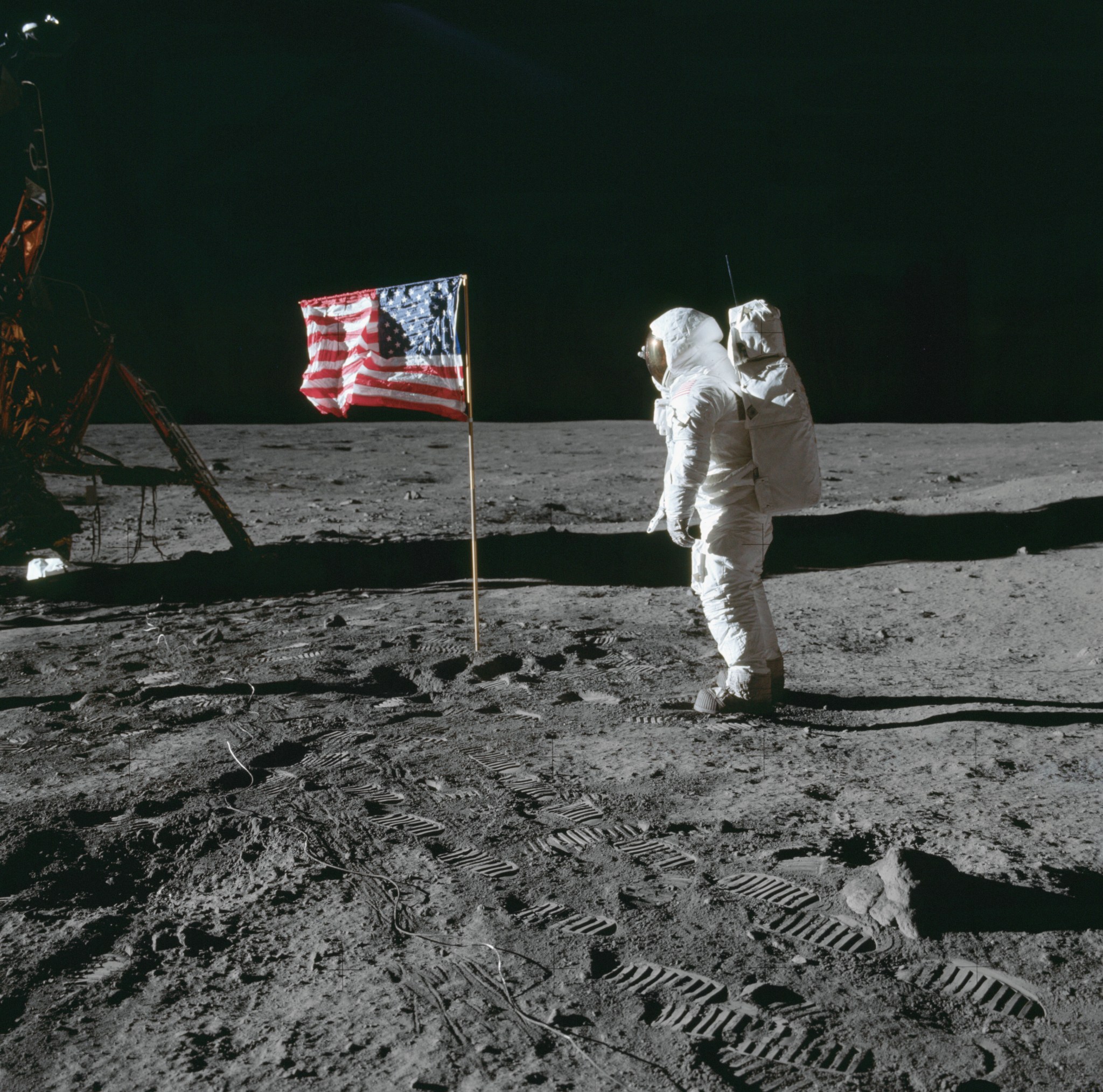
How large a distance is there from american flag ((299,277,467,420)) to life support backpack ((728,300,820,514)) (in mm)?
1451

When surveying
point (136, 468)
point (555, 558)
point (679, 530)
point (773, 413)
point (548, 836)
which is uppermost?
point (773, 413)

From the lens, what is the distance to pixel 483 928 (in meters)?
2.15

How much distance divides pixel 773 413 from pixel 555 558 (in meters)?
3.20

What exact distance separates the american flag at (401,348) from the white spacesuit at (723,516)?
120 centimetres

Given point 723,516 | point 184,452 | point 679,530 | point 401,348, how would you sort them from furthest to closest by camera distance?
1. point 184,452
2. point 401,348
3. point 723,516
4. point 679,530

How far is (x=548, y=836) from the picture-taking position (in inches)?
103

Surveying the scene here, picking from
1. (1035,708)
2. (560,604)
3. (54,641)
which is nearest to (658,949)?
(1035,708)

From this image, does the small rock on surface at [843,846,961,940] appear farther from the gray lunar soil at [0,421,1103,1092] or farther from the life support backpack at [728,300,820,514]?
the life support backpack at [728,300,820,514]

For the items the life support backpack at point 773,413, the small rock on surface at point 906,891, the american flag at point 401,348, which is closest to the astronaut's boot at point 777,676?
the life support backpack at point 773,413

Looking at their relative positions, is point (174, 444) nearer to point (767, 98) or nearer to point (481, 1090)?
point (481, 1090)

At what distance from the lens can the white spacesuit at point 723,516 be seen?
133 inches

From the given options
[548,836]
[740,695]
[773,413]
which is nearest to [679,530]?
[773,413]

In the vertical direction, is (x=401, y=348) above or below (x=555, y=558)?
above

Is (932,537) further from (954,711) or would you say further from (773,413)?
(773,413)
